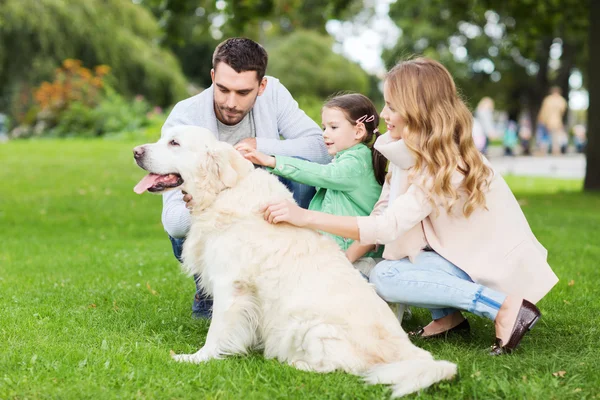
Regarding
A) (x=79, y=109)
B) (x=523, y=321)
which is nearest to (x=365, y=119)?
(x=523, y=321)

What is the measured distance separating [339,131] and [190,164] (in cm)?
114

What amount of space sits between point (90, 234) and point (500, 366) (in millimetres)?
6242

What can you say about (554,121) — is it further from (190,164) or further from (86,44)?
(190,164)

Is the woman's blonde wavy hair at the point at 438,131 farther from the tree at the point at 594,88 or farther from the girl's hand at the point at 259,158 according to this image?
the tree at the point at 594,88

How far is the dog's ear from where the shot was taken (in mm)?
4152

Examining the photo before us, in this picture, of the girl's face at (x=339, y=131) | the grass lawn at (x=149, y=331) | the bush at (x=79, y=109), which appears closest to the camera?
the grass lawn at (x=149, y=331)

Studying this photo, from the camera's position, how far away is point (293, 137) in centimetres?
529

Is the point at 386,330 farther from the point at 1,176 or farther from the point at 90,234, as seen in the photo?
the point at 1,176

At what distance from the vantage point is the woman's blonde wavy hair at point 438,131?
13.3 feet

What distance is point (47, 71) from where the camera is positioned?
2214cm

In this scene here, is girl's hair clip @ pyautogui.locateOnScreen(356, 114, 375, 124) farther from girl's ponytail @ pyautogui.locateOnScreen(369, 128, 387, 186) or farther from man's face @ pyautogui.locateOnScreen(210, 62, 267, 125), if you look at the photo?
man's face @ pyautogui.locateOnScreen(210, 62, 267, 125)

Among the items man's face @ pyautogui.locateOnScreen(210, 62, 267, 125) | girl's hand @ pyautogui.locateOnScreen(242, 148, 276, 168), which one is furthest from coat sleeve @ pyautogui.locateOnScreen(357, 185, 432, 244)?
man's face @ pyautogui.locateOnScreen(210, 62, 267, 125)

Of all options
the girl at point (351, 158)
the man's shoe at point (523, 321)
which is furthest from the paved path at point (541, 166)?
the man's shoe at point (523, 321)

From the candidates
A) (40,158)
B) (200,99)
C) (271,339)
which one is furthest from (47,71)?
(271,339)
